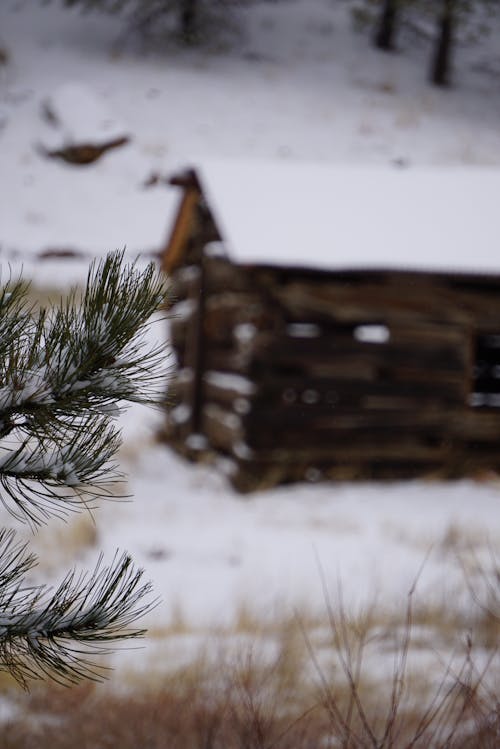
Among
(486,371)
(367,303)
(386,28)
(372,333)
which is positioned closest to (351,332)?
(372,333)

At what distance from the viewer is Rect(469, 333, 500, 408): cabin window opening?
1034 cm

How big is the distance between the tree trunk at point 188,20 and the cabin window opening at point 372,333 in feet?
62.5

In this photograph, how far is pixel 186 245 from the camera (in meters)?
Answer: 11.9

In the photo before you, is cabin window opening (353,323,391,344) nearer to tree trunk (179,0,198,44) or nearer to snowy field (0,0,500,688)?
snowy field (0,0,500,688)

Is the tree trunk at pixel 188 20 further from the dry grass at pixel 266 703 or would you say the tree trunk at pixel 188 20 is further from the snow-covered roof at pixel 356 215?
the dry grass at pixel 266 703

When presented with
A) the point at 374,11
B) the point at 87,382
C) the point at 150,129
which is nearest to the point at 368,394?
the point at 87,382

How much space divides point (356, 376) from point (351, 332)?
573 mm

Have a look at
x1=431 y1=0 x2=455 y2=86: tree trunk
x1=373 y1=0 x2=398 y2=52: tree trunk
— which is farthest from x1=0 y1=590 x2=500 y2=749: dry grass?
x1=373 y1=0 x2=398 y2=52: tree trunk

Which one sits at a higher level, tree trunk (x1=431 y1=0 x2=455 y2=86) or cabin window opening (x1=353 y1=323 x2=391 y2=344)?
cabin window opening (x1=353 y1=323 x2=391 y2=344)

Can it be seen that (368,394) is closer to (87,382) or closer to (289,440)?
(289,440)

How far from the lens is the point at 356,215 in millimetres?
9422

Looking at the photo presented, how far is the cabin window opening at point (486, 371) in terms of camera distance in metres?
10.3

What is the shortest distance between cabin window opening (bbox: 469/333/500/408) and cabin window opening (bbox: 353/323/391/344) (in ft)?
5.92

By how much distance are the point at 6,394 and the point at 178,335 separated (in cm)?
1014
